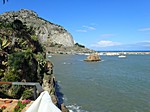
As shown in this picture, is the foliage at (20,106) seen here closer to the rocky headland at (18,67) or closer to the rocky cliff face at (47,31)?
the rocky headland at (18,67)

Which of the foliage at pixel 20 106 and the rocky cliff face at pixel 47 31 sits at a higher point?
the rocky cliff face at pixel 47 31

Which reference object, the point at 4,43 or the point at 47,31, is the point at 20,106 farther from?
the point at 47,31

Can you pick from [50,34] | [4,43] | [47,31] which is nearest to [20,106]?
[4,43]

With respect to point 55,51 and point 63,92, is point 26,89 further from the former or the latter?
point 55,51

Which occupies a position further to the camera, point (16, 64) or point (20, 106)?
point (16, 64)

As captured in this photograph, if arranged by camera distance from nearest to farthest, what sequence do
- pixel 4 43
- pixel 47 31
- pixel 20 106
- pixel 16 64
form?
pixel 20 106 → pixel 16 64 → pixel 4 43 → pixel 47 31

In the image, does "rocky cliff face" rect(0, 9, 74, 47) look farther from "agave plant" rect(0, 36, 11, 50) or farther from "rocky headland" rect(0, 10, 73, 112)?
"agave plant" rect(0, 36, 11, 50)

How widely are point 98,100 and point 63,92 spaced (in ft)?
18.3

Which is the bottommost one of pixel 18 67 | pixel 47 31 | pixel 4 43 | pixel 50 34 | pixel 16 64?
pixel 18 67

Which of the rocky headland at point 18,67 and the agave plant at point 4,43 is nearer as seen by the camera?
the rocky headland at point 18,67

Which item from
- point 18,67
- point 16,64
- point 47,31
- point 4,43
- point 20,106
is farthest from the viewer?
point 47,31

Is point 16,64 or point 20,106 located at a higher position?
point 16,64

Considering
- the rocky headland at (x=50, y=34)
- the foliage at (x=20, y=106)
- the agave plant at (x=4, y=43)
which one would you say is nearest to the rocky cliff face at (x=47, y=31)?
the rocky headland at (x=50, y=34)

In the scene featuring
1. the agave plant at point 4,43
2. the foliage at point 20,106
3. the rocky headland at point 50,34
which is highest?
the rocky headland at point 50,34
